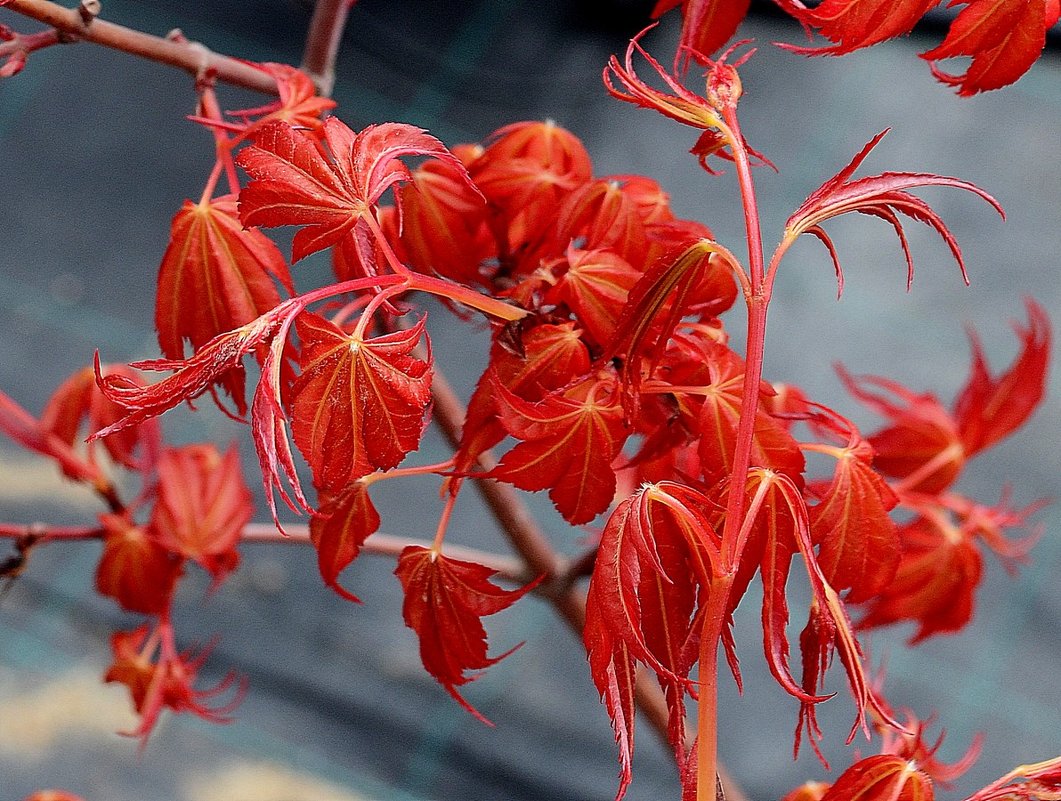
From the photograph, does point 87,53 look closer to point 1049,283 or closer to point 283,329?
point 1049,283

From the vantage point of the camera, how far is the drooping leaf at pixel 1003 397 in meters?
0.49

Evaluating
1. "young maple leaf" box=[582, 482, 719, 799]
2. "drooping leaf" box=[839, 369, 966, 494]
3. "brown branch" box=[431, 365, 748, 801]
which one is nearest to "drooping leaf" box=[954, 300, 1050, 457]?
"drooping leaf" box=[839, 369, 966, 494]

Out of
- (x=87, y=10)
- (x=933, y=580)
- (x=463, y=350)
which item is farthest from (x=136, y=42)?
(x=463, y=350)

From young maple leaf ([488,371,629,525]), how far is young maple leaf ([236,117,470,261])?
2.1 inches

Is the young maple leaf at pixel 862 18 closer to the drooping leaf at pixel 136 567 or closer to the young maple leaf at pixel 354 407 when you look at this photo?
the young maple leaf at pixel 354 407

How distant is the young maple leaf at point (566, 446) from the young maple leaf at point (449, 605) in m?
0.03

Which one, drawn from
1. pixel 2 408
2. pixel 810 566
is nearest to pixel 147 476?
pixel 2 408

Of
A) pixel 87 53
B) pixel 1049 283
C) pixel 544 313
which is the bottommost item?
pixel 87 53

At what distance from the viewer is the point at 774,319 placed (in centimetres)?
108

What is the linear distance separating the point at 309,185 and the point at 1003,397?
35 centimetres

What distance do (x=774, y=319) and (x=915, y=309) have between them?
0.42 ft

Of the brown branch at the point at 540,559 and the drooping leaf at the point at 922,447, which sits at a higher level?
the drooping leaf at the point at 922,447

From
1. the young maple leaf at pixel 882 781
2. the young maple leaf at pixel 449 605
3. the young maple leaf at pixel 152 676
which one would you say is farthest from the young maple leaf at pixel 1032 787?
the young maple leaf at pixel 152 676

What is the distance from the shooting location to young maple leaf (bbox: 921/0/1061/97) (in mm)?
294
